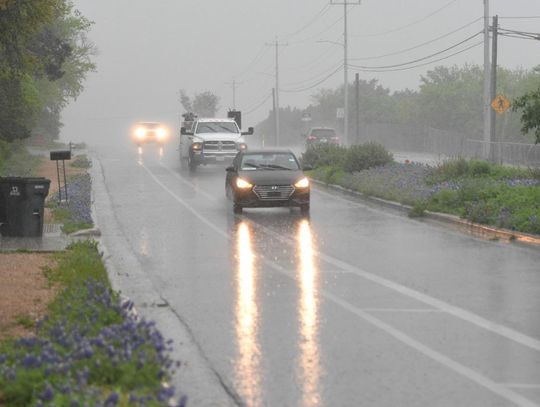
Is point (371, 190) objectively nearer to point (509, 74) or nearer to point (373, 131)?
point (373, 131)

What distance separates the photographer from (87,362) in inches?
288

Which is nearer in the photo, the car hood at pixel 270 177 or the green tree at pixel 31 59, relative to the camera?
the green tree at pixel 31 59

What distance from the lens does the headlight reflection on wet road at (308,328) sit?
791cm

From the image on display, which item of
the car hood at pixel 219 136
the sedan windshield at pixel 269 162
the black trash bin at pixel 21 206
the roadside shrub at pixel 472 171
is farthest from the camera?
the car hood at pixel 219 136

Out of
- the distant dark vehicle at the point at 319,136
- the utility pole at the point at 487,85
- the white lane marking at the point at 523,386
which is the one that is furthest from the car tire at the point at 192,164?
the white lane marking at the point at 523,386

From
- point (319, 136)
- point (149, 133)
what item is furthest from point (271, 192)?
point (149, 133)

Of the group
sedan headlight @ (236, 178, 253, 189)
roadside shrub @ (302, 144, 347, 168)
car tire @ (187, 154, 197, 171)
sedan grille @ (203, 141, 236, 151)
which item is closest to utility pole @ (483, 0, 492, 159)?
roadside shrub @ (302, 144, 347, 168)

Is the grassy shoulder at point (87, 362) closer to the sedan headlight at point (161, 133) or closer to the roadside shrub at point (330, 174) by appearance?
the roadside shrub at point (330, 174)

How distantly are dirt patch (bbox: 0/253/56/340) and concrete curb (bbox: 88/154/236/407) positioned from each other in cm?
92

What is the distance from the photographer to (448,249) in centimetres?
1766

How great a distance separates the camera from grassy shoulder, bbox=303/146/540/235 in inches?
830

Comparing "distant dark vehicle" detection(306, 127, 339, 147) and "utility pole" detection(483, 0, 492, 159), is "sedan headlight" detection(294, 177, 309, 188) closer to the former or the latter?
"utility pole" detection(483, 0, 492, 159)

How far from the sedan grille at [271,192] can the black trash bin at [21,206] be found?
22.2 feet

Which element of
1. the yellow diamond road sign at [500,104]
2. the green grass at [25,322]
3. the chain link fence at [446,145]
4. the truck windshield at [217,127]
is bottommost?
the chain link fence at [446,145]
